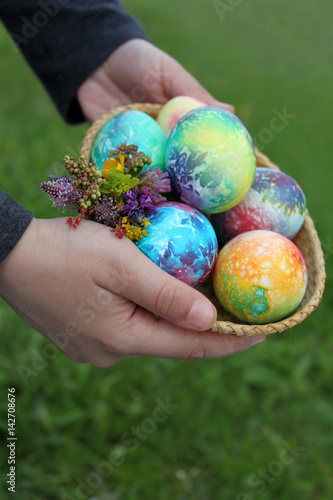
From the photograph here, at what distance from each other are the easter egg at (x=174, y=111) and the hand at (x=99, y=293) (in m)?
0.73

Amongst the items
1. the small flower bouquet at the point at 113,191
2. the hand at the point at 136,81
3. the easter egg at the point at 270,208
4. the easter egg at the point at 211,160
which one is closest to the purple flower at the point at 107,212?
the small flower bouquet at the point at 113,191

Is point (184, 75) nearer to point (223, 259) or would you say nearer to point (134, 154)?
point (134, 154)

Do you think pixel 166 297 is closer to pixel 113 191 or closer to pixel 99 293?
pixel 99 293

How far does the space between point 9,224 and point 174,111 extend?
92 centimetres

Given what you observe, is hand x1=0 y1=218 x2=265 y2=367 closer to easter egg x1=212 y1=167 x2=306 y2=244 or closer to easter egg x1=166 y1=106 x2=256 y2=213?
easter egg x1=166 y1=106 x2=256 y2=213

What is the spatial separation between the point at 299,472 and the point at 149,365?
88 cm

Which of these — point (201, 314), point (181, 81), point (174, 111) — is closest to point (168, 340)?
point (201, 314)

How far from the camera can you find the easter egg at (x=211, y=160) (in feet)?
5.57

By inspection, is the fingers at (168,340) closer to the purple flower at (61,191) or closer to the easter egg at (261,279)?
the easter egg at (261,279)

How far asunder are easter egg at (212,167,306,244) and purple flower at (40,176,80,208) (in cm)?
71

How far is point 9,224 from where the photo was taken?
4.67 feet

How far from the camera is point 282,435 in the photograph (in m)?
2.45

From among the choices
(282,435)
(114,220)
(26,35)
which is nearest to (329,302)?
(282,435)

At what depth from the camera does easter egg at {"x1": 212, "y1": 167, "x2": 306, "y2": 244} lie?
6.15ft
